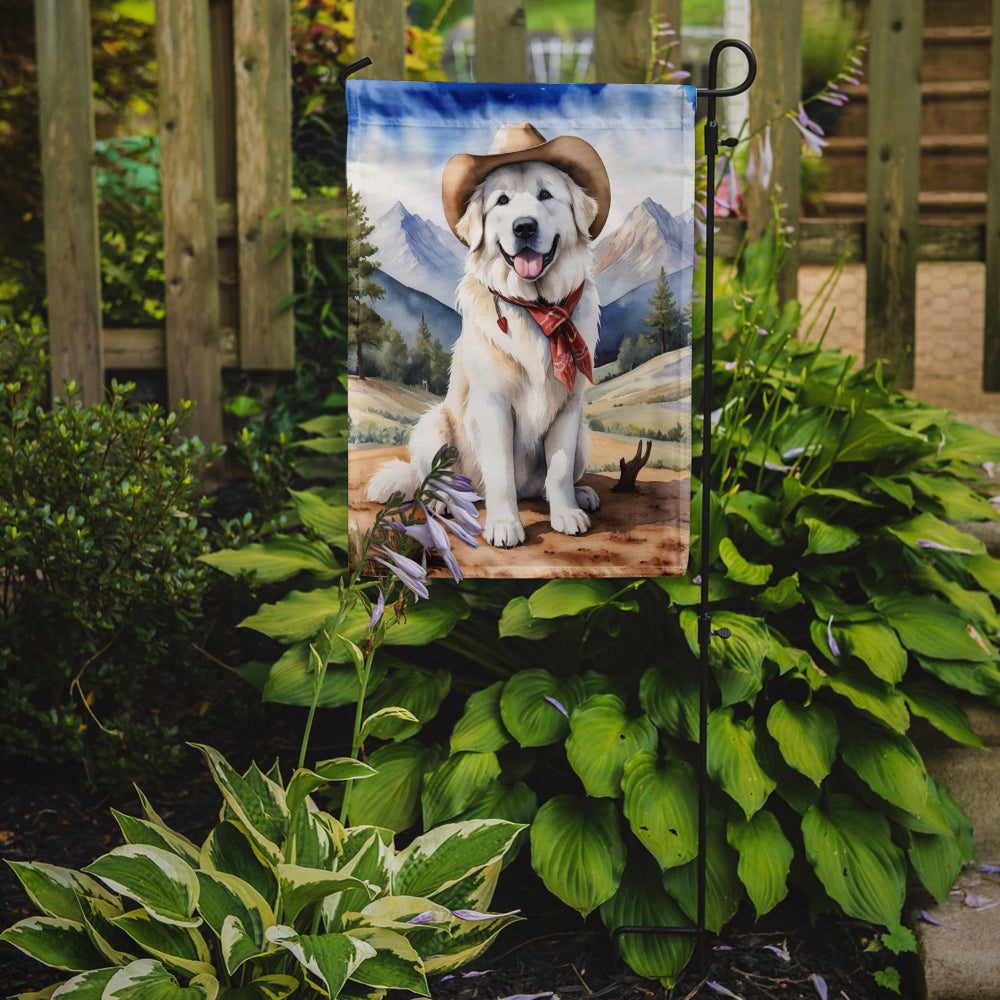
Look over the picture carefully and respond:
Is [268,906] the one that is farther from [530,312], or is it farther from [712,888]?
[530,312]

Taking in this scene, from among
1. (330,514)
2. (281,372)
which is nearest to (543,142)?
(330,514)

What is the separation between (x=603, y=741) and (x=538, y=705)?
153 millimetres

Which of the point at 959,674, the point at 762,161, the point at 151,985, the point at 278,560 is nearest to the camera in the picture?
the point at 151,985

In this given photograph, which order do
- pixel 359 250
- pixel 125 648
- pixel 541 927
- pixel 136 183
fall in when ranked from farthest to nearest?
pixel 136 183, pixel 125 648, pixel 541 927, pixel 359 250

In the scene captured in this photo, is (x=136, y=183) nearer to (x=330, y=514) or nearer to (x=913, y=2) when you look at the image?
(x=330, y=514)

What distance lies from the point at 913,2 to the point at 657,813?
280cm

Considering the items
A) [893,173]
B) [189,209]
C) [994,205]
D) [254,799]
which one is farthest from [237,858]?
[994,205]

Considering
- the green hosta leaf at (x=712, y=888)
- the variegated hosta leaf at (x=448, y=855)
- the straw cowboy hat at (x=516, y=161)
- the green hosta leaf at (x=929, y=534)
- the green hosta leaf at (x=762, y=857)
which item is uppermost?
the straw cowboy hat at (x=516, y=161)

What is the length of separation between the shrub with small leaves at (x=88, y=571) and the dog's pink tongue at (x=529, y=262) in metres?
0.99

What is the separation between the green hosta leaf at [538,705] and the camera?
6.18 ft

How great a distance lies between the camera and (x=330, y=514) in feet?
7.74

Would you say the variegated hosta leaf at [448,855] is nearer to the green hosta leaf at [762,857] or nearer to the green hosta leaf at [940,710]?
the green hosta leaf at [762,857]

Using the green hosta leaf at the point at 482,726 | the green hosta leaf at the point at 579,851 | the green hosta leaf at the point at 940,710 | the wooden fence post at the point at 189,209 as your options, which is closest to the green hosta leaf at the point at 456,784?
the green hosta leaf at the point at 482,726

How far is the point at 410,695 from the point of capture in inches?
79.3
